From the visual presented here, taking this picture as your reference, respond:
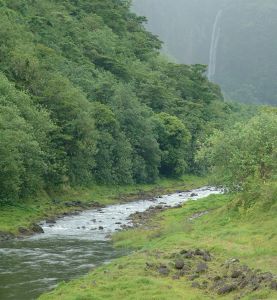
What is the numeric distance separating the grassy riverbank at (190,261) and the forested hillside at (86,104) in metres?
20.6

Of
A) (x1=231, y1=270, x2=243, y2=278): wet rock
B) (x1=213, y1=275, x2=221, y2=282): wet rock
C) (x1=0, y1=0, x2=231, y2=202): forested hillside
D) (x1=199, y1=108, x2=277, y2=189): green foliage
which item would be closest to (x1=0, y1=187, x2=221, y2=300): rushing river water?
(x1=0, y1=0, x2=231, y2=202): forested hillside

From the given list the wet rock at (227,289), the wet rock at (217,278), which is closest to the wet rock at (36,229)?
the wet rock at (217,278)

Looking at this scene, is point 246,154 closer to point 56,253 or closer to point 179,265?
point 56,253

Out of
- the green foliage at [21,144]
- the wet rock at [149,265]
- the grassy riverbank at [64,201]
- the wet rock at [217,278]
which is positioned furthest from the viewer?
the green foliage at [21,144]

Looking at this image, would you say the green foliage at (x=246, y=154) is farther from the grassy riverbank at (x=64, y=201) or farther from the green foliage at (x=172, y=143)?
the green foliage at (x=172, y=143)

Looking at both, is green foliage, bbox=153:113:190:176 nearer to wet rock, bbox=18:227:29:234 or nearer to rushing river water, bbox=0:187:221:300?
rushing river water, bbox=0:187:221:300

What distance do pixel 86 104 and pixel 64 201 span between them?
17.7m

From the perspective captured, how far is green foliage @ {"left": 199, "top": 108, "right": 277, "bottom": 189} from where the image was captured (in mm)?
45969

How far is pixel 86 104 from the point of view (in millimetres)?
79000

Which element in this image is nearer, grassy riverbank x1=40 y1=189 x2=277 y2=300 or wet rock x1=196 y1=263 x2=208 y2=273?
grassy riverbank x1=40 y1=189 x2=277 y2=300

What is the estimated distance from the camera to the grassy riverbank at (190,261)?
25.7 m

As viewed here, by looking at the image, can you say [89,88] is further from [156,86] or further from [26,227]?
[26,227]

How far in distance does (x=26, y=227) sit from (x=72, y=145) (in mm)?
26866

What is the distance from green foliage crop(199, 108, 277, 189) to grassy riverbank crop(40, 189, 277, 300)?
8.61 ft
